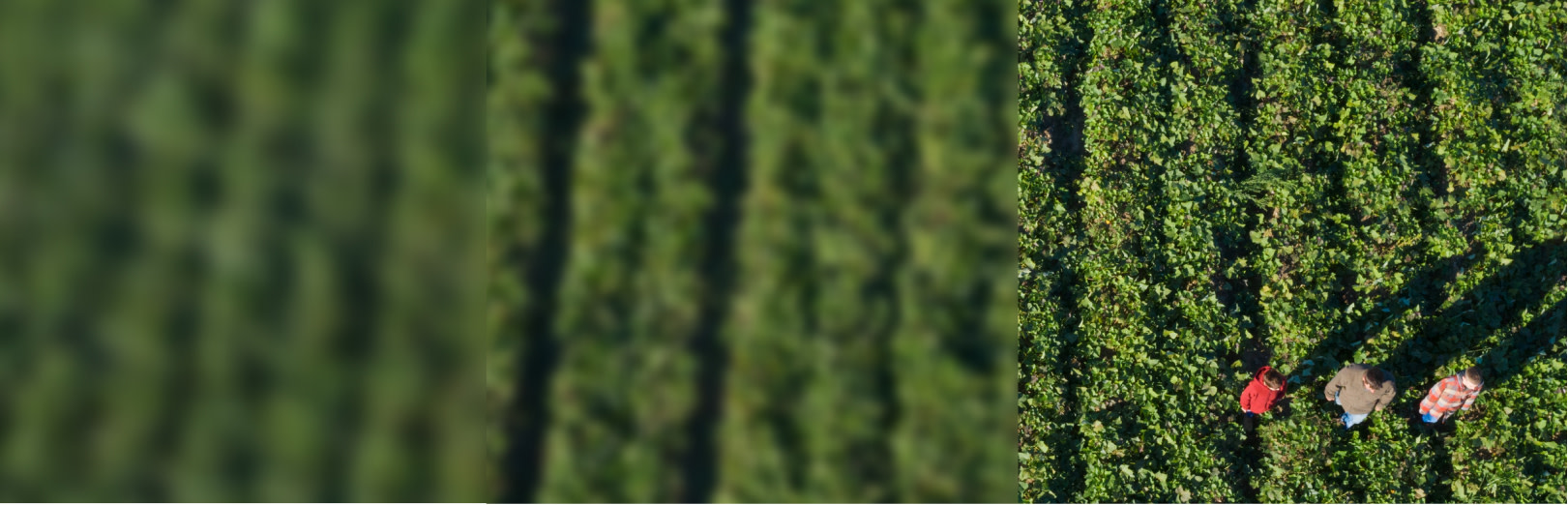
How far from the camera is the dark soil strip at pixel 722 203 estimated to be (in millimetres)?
1786

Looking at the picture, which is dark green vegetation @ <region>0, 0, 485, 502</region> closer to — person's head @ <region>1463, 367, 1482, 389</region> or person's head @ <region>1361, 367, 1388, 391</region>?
person's head @ <region>1361, 367, 1388, 391</region>

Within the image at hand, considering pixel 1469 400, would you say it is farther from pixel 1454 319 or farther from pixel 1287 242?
pixel 1287 242

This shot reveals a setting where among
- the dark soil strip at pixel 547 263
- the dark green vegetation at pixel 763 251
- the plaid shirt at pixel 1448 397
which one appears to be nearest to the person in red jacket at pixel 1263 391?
the plaid shirt at pixel 1448 397

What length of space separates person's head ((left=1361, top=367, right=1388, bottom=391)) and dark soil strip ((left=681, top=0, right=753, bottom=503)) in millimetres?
2872

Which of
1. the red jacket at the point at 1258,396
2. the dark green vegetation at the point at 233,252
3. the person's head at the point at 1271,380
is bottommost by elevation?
the red jacket at the point at 1258,396

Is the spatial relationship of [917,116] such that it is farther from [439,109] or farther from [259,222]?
[259,222]

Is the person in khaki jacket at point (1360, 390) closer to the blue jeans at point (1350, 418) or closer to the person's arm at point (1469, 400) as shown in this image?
the blue jeans at point (1350, 418)

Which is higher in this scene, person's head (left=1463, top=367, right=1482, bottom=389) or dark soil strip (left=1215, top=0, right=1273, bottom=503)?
dark soil strip (left=1215, top=0, right=1273, bottom=503)

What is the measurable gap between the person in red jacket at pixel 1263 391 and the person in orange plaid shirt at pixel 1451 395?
0.52 m

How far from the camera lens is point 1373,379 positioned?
142 inches

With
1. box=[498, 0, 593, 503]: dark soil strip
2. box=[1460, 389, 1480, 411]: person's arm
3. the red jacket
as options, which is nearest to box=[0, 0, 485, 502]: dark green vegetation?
box=[498, 0, 593, 503]: dark soil strip

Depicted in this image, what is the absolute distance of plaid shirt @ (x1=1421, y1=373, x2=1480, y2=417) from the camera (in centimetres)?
366

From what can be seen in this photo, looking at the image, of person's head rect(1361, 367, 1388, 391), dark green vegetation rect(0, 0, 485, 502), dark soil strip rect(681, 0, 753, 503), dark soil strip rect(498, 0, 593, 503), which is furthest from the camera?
person's head rect(1361, 367, 1388, 391)

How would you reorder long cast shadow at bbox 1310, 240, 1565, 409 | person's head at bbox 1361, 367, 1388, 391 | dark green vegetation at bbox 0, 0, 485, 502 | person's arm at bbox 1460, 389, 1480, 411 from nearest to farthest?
dark green vegetation at bbox 0, 0, 485, 502, person's head at bbox 1361, 367, 1388, 391, person's arm at bbox 1460, 389, 1480, 411, long cast shadow at bbox 1310, 240, 1565, 409
